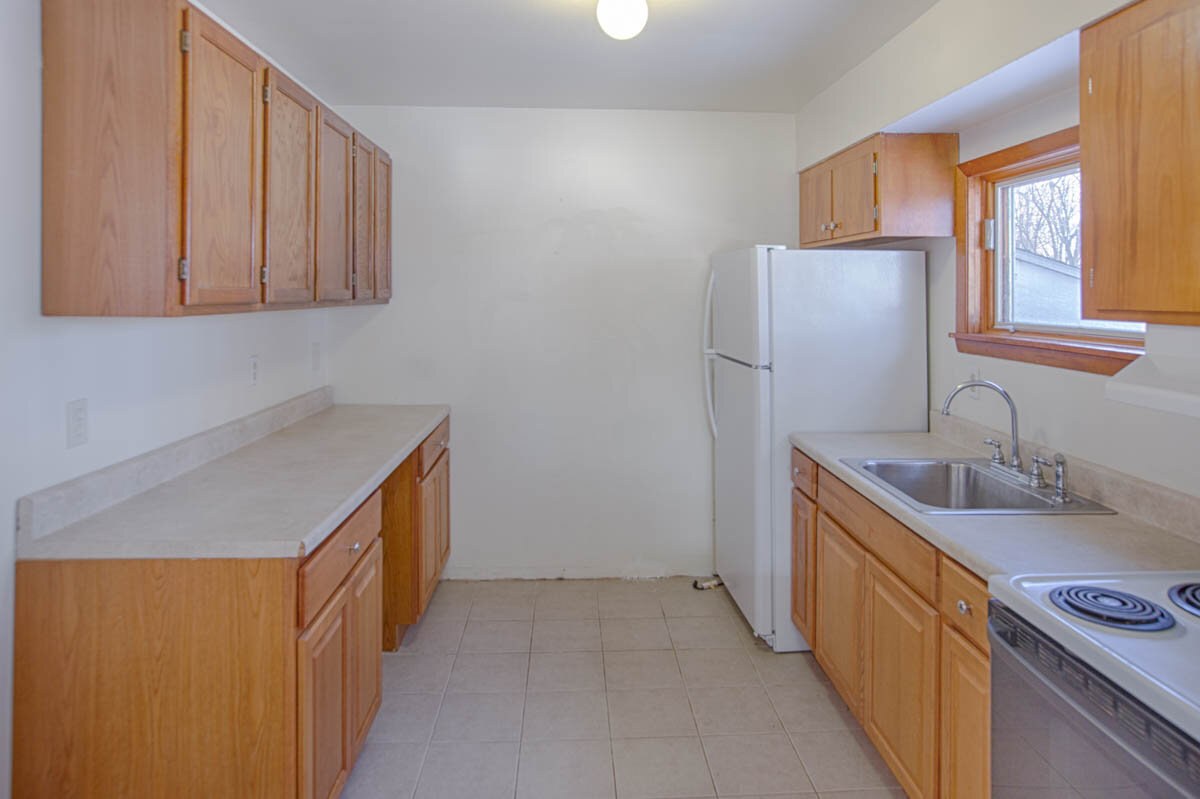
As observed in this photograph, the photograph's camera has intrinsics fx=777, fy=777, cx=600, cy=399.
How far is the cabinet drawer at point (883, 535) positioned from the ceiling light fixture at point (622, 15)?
5.22 ft

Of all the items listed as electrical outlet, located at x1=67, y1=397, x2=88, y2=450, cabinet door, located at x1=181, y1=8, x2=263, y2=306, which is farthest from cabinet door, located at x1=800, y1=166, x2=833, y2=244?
electrical outlet, located at x1=67, y1=397, x2=88, y2=450

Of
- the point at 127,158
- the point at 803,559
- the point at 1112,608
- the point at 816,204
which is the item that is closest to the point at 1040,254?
the point at 816,204

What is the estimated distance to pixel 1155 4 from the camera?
5.11 feet

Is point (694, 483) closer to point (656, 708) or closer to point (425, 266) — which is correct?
point (656, 708)

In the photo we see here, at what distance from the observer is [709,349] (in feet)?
12.7

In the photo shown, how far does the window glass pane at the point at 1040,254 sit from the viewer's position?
8.14ft

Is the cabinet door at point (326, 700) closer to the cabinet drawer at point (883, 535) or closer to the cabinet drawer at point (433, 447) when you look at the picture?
the cabinet drawer at point (433, 447)

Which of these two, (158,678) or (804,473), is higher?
(804,473)

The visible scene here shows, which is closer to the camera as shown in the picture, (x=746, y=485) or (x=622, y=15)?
(x=622, y=15)

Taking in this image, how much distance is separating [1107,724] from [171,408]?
2.45m

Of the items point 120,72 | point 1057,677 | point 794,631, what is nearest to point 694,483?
point 794,631

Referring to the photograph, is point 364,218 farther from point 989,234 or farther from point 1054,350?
point 1054,350

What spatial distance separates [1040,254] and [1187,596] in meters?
1.53

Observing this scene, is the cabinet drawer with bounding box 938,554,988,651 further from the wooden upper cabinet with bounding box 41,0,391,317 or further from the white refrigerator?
the wooden upper cabinet with bounding box 41,0,391,317
